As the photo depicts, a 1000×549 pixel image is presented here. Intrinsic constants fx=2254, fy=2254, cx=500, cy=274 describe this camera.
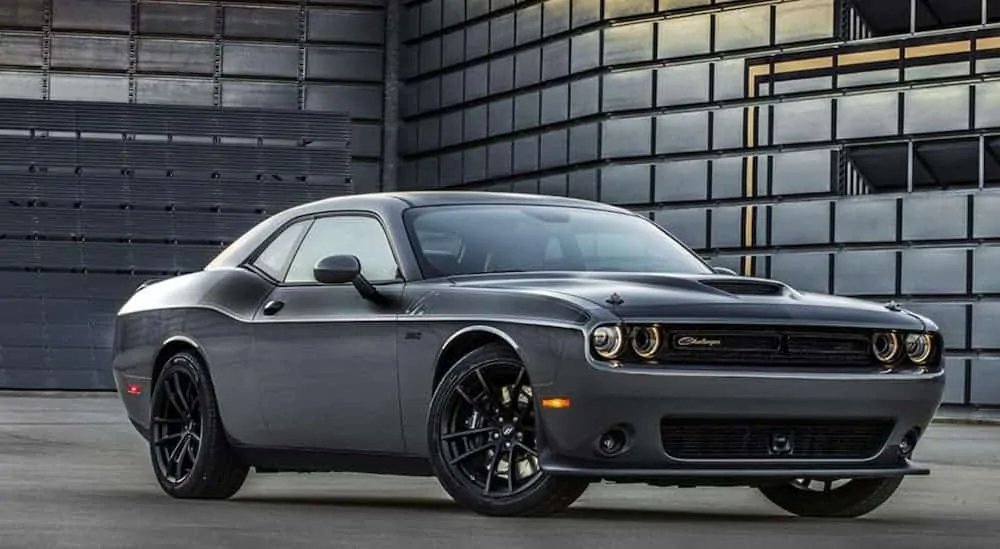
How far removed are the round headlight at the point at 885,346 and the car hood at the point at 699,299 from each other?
0.16ft

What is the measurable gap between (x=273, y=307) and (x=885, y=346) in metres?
2.66

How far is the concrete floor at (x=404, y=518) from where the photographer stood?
727cm

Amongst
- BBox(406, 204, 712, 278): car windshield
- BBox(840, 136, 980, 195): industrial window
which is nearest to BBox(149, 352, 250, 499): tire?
BBox(406, 204, 712, 278): car windshield

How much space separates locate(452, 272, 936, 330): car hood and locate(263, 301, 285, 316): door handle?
106 centimetres

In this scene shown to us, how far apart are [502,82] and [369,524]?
33.7 m

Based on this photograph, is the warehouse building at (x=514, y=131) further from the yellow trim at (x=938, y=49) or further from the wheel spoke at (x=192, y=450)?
the wheel spoke at (x=192, y=450)

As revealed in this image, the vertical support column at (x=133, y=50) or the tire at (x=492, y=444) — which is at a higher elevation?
the vertical support column at (x=133, y=50)

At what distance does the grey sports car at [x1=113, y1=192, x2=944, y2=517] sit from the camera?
26.6ft

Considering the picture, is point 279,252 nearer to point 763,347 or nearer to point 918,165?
point 763,347

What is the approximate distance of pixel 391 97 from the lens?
4634 cm

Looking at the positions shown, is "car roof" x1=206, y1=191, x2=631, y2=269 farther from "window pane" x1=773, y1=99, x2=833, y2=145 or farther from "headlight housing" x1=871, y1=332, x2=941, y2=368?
"window pane" x1=773, y1=99, x2=833, y2=145

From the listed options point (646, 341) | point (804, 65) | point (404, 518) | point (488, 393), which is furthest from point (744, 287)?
point (804, 65)

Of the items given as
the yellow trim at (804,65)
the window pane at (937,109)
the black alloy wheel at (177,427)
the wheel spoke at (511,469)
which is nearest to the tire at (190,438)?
the black alloy wheel at (177,427)

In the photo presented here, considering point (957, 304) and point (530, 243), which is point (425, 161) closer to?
point (957, 304)
